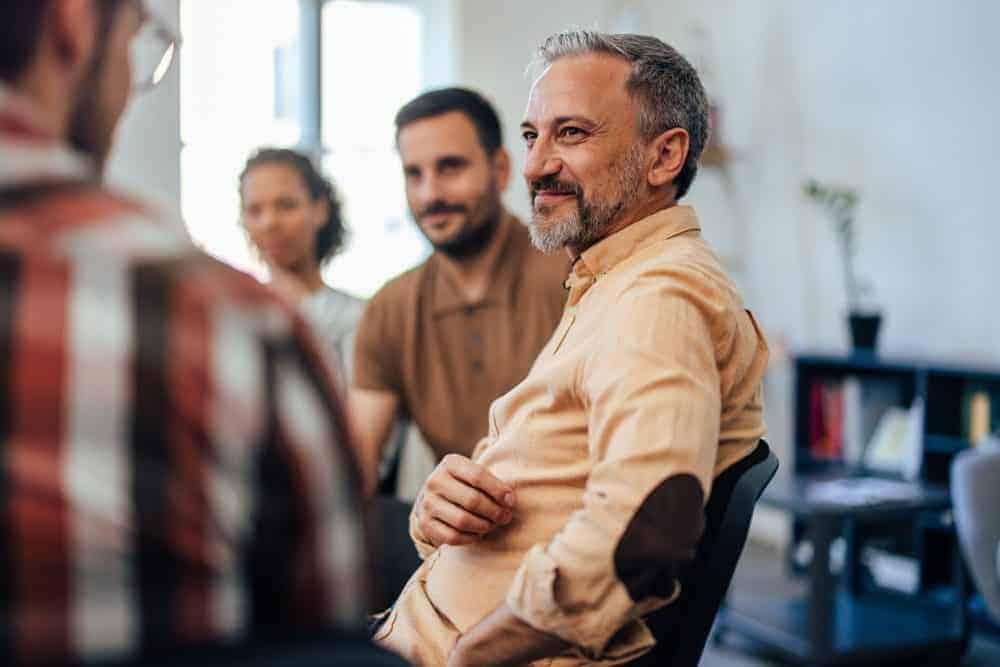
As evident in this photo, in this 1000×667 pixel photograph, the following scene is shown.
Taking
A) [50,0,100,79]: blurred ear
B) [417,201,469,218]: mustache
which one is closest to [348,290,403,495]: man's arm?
[417,201,469,218]: mustache

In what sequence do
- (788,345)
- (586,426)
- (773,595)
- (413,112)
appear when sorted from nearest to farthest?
(586,426), (413,112), (773,595), (788,345)

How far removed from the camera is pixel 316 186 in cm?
343

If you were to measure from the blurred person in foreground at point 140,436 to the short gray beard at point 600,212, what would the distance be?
95cm

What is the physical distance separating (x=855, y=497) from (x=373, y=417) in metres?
2.14

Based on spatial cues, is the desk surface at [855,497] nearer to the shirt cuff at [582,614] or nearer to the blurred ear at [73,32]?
the shirt cuff at [582,614]

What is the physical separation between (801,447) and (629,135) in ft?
11.2

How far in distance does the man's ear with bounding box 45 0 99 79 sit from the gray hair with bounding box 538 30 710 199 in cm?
97

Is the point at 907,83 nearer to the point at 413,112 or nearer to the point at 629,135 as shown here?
the point at 413,112

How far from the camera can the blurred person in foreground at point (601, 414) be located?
1.22 m

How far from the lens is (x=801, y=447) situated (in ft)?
15.8

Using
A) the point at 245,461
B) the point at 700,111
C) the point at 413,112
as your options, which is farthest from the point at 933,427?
the point at 245,461

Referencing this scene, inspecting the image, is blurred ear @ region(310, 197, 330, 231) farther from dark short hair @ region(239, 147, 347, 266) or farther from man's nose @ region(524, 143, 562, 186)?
man's nose @ region(524, 143, 562, 186)

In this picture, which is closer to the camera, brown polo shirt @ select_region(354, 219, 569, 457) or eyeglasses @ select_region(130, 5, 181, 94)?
eyeglasses @ select_region(130, 5, 181, 94)

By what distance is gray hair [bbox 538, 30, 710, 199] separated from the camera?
5.28 feet
